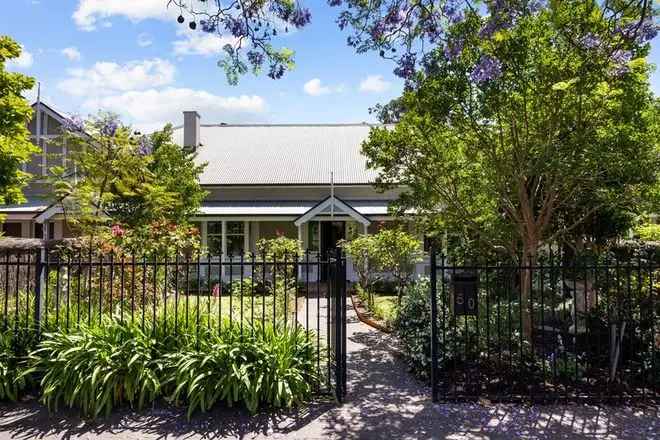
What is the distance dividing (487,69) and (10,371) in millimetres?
6687

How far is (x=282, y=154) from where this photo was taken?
22.3m

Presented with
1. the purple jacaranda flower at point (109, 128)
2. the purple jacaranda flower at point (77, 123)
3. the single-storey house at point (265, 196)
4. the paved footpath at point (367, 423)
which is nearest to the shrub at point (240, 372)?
the paved footpath at point (367, 423)

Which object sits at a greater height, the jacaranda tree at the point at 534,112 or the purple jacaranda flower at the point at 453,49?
the purple jacaranda flower at the point at 453,49

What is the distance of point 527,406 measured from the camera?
5133 millimetres

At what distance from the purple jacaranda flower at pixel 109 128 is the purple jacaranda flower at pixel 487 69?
26.6 ft

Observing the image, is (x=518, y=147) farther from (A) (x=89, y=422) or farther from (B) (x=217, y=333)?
(A) (x=89, y=422)

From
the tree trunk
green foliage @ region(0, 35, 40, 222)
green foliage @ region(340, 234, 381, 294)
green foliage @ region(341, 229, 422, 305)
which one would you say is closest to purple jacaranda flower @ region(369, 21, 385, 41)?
the tree trunk

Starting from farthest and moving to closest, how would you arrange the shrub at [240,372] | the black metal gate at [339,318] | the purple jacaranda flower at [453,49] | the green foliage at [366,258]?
the green foliage at [366,258]
the purple jacaranda flower at [453,49]
the black metal gate at [339,318]
the shrub at [240,372]

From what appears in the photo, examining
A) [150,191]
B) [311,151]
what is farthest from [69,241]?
[311,151]

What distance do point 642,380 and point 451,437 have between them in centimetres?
287

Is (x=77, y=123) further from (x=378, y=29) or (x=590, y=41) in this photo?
(x=590, y=41)

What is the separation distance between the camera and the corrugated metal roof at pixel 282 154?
19.9 m

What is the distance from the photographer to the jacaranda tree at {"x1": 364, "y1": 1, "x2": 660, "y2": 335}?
5.93m

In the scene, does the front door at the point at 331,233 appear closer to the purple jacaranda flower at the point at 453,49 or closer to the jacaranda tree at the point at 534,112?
the jacaranda tree at the point at 534,112
